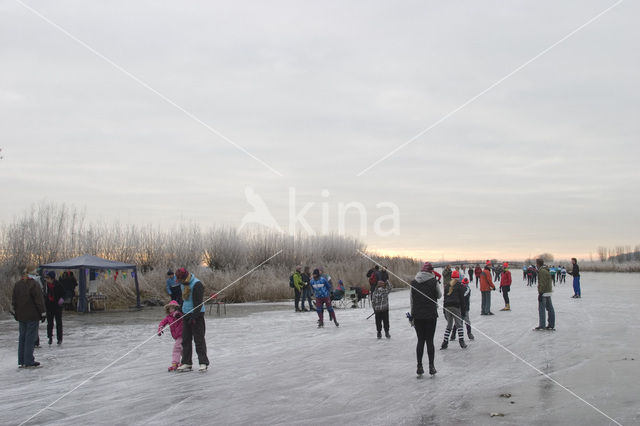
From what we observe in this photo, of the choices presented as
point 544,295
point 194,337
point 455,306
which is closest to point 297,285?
point 544,295

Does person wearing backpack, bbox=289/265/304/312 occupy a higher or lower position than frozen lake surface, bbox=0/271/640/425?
higher

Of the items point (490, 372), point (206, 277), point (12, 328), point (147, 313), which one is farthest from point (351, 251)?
point (490, 372)

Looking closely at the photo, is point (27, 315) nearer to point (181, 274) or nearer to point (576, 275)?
point (181, 274)

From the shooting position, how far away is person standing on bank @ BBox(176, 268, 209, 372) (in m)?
10.8

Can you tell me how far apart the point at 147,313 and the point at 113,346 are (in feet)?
39.0

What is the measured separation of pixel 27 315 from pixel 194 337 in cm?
361

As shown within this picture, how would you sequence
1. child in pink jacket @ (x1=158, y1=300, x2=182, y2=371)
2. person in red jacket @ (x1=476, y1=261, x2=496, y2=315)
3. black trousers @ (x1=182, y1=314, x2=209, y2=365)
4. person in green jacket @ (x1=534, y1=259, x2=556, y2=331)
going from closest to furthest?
black trousers @ (x1=182, y1=314, x2=209, y2=365) → child in pink jacket @ (x1=158, y1=300, x2=182, y2=371) → person in green jacket @ (x1=534, y1=259, x2=556, y2=331) → person in red jacket @ (x1=476, y1=261, x2=496, y2=315)

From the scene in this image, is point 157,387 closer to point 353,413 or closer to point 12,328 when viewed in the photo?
point 353,413

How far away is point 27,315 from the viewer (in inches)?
467

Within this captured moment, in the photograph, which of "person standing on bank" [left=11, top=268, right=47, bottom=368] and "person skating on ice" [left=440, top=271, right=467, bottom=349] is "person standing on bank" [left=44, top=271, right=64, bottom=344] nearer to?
"person standing on bank" [left=11, top=268, right=47, bottom=368]

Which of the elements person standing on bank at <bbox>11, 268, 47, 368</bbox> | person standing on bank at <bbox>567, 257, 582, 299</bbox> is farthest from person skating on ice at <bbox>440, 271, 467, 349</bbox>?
person standing on bank at <bbox>567, 257, 582, 299</bbox>

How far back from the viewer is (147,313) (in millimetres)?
26719

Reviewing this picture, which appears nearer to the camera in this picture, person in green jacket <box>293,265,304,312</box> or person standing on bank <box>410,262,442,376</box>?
person standing on bank <box>410,262,442,376</box>

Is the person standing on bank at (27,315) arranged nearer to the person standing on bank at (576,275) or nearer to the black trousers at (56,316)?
the black trousers at (56,316)
